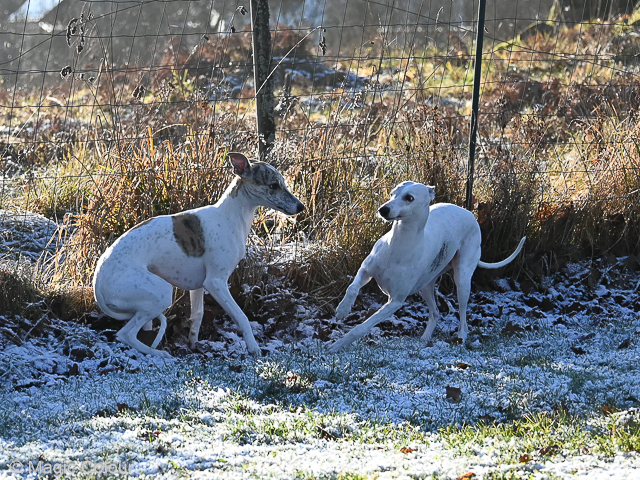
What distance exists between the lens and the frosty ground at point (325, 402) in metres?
3.63

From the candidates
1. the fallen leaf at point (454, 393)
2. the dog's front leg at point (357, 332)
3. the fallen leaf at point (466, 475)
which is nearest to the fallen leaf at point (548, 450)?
the fallen leaf at point (466, 475)

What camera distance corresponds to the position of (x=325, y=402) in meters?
4.64

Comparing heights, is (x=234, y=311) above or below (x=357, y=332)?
above

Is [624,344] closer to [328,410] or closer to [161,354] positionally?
[328,410]

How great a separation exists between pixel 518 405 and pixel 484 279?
11.0 ft

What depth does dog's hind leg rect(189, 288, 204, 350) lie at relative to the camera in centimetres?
619

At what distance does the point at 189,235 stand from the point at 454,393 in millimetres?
2353

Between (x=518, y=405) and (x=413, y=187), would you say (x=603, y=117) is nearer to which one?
(x=413, y=187)

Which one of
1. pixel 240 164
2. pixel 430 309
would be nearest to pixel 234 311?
pixel 240 164

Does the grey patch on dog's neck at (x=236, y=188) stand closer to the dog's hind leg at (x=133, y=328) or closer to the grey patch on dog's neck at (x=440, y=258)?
the dog's hind leg at (x=133, y=328)

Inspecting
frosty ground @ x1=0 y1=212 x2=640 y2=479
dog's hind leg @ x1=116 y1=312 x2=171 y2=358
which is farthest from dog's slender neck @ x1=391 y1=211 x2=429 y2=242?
dog's hind leg @ x1=116 y1=312 x2=171 y2=358

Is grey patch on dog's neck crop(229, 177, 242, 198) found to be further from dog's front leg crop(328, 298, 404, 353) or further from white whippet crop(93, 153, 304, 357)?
dog's front leg crop(328, 298, 404, 353)

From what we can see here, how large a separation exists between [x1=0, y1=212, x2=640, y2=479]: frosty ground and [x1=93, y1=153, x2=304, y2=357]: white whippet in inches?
14.8

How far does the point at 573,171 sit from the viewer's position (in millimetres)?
8602
